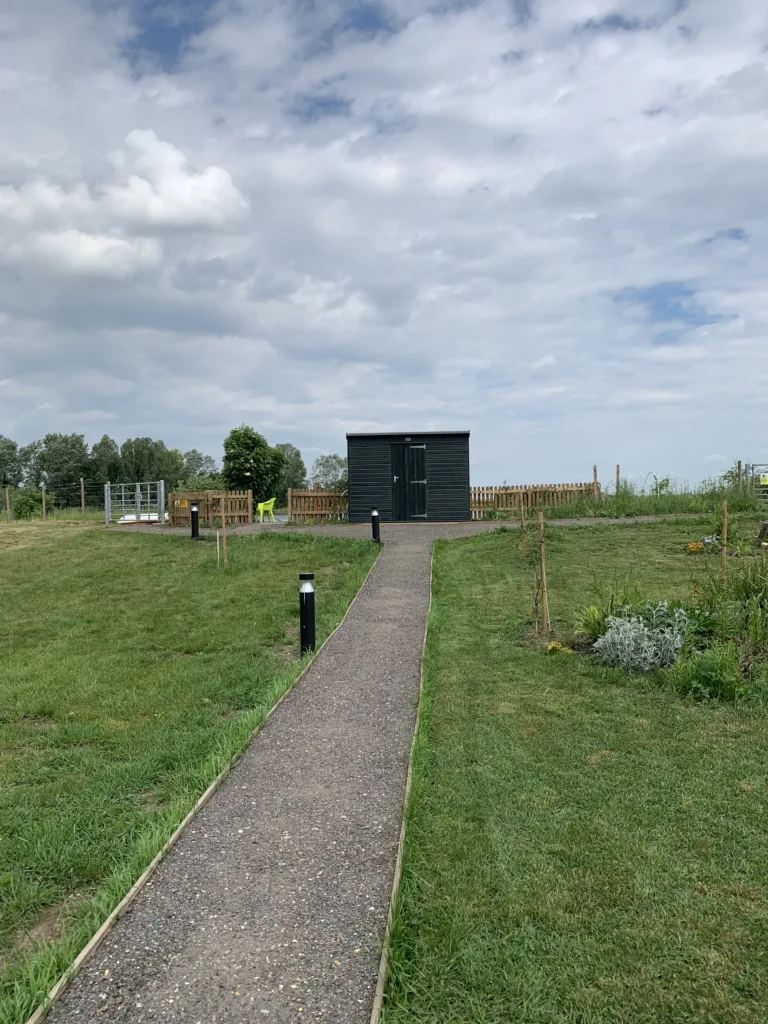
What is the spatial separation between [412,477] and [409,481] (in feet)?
0.50

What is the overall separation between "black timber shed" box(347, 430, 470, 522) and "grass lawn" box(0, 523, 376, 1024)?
7.61 m

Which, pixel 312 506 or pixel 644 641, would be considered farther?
pixel 312 506

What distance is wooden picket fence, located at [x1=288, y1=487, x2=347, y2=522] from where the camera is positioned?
22.3 meters

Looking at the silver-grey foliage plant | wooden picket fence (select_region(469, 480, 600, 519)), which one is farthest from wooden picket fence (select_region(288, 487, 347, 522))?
the silver-grey foliage plant

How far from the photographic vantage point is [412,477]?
72.3ft

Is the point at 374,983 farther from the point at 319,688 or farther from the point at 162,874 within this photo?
the point at 319,688

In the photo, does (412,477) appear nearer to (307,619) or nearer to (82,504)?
(307,619)

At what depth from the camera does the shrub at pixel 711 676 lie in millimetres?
5766

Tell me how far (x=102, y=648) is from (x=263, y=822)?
5.29m

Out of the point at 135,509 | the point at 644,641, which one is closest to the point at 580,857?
the point at 644,641

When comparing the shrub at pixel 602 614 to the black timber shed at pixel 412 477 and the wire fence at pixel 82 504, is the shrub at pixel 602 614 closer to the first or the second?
the black timber shed at pixel 412 477

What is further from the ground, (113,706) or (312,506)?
(312,506)

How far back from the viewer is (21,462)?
6400 centimetres

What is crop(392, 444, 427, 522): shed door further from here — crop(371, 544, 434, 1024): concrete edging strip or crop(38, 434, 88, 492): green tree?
crop(38, 434, 88, 492): green tree
